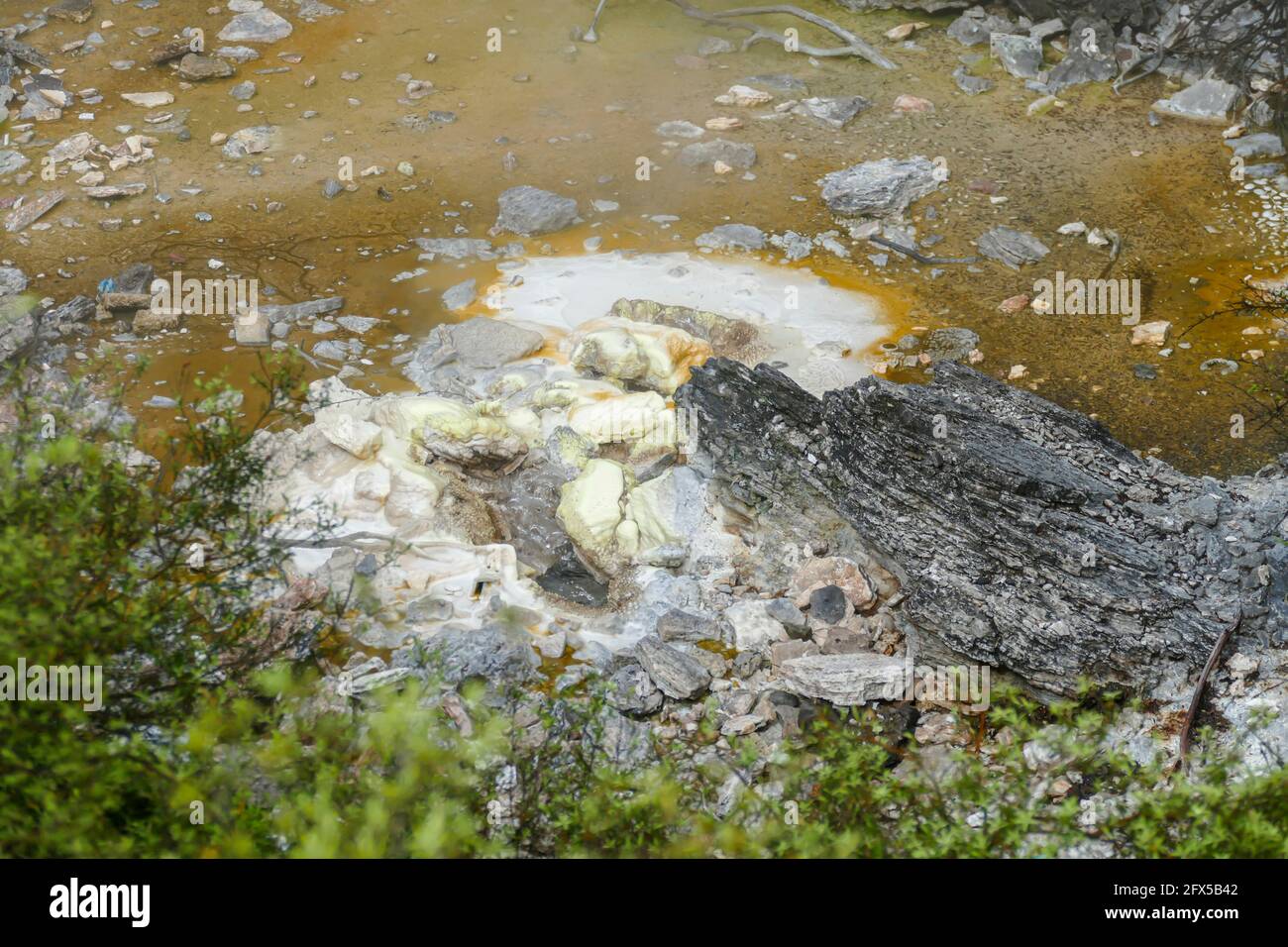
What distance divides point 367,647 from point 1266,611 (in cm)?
409

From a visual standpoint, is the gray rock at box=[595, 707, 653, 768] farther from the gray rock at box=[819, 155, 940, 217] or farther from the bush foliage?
the gray rock at box=[819, 155, 940, 217]

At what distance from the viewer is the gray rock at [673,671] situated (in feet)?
15.9

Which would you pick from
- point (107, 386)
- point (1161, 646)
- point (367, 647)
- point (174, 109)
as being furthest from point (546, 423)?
point (174, 109)

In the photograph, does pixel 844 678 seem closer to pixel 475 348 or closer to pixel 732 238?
pixel 475 348

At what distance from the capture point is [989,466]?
4992 mm

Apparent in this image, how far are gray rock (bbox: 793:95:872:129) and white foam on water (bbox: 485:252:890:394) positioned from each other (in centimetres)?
239

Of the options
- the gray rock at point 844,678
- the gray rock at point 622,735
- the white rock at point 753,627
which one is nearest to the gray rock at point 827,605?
the white rock at point 753,627

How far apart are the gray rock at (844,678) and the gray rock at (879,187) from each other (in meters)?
4.69

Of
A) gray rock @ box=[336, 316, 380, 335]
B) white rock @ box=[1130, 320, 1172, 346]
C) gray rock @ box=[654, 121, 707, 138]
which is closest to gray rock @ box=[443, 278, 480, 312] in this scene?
gray rock @ box=[336, 316, 380, 335]

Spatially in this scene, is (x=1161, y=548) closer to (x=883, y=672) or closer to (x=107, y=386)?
(x=883, y=672)

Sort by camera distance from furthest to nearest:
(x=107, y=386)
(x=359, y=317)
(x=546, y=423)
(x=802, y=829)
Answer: (x=359, y=317), (x=107, y=386), (x=546, y=423), (x=802, y=829)

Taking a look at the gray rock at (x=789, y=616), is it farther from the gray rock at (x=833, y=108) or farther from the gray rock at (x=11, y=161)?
the gray rock at (x=11, y=161)

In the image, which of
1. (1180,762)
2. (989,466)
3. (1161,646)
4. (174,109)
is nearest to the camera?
(1180,762)

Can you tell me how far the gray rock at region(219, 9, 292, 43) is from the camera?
10.6 meters
